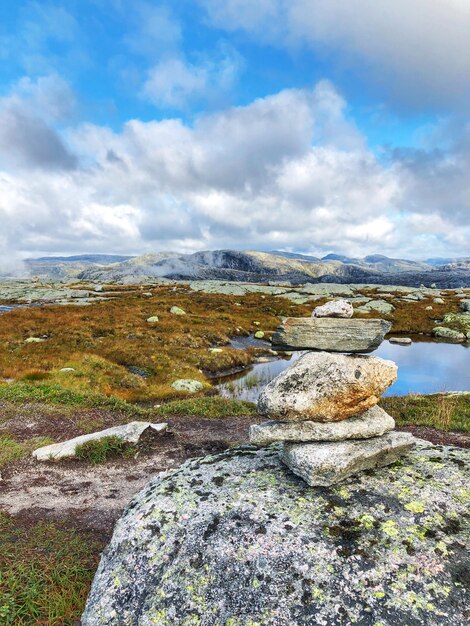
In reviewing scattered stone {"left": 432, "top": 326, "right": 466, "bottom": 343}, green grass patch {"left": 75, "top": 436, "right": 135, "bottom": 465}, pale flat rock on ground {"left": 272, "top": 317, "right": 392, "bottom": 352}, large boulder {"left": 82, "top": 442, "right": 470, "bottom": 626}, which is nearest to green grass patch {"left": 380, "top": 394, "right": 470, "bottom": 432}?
large boulder {"left": 82, "top": 442, "right": 470, "bottom": 626}

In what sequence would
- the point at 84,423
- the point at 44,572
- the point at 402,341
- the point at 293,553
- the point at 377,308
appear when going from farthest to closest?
the point at 377,308
the point at 402,341
the point at 84,423
the point at 44,572
the point at 293,553

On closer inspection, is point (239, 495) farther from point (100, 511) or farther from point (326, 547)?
point (100, 511)

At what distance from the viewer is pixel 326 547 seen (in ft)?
20.7

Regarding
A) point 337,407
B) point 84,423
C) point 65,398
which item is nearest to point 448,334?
point 65,398

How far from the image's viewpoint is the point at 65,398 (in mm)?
22359

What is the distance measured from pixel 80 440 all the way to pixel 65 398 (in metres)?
8.66

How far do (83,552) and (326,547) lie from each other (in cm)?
601

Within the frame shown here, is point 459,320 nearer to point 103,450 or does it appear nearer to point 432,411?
point 432,411

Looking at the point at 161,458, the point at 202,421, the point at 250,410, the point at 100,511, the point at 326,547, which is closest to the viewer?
the point at 326,547

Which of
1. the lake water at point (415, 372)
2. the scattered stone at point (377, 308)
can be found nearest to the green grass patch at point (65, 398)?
the lake water at point (415, 372)

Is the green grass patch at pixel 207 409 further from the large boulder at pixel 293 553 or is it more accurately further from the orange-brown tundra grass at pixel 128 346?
the large boulder at pixel 293 553

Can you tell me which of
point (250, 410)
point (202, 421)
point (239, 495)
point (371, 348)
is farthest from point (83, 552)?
point (250, 410)

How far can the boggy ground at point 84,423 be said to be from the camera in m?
8.00

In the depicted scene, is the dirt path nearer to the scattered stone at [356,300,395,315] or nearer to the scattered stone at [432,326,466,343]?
the scattered stone at [432,326,466,343]
